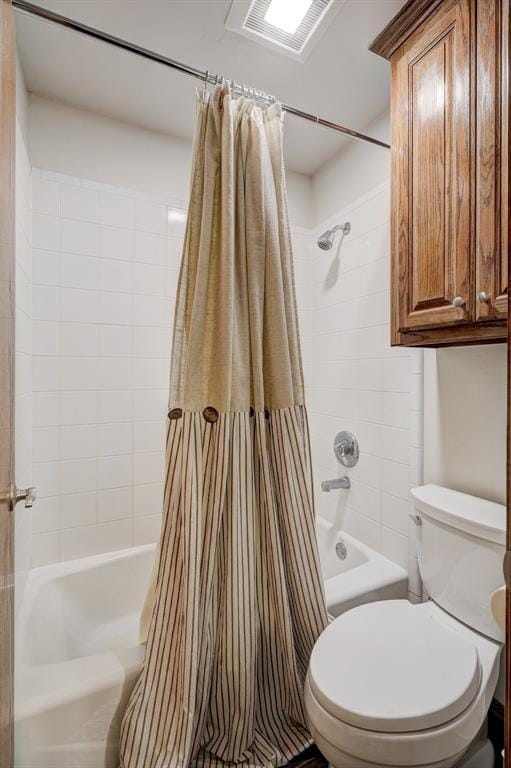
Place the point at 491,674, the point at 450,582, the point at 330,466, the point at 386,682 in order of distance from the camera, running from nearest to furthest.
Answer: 1. the point at 386,682
2. the point at 491,674
3. the point at 450,582
4. the point at 330,466

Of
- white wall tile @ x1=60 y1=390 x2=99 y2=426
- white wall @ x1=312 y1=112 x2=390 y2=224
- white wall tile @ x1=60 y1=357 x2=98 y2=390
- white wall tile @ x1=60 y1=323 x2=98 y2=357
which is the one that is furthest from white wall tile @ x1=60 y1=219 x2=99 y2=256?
white wall @ x1=312 y1=112 x2=390 y2=224

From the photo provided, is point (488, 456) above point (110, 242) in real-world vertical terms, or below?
below

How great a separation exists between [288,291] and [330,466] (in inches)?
46.7

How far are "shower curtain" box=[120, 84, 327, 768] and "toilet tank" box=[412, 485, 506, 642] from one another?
0.40m

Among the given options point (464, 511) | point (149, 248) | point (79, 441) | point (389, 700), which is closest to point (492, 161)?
point (464, 511)

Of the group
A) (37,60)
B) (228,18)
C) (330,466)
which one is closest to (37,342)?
(37,60)

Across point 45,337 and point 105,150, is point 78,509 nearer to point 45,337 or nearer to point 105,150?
point 45,337

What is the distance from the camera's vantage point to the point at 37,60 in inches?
58.6

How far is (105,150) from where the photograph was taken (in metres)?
1.81

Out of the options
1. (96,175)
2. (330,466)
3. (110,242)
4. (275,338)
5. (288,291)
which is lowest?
(330,466)

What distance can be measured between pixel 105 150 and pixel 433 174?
4.83ft

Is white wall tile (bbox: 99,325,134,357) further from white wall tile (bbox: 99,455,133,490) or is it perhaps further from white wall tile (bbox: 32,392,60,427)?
white wall tile (bbox: 99,455,133,490)

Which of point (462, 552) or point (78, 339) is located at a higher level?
point (78, 339)

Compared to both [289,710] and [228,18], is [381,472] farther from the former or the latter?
[228,18]
